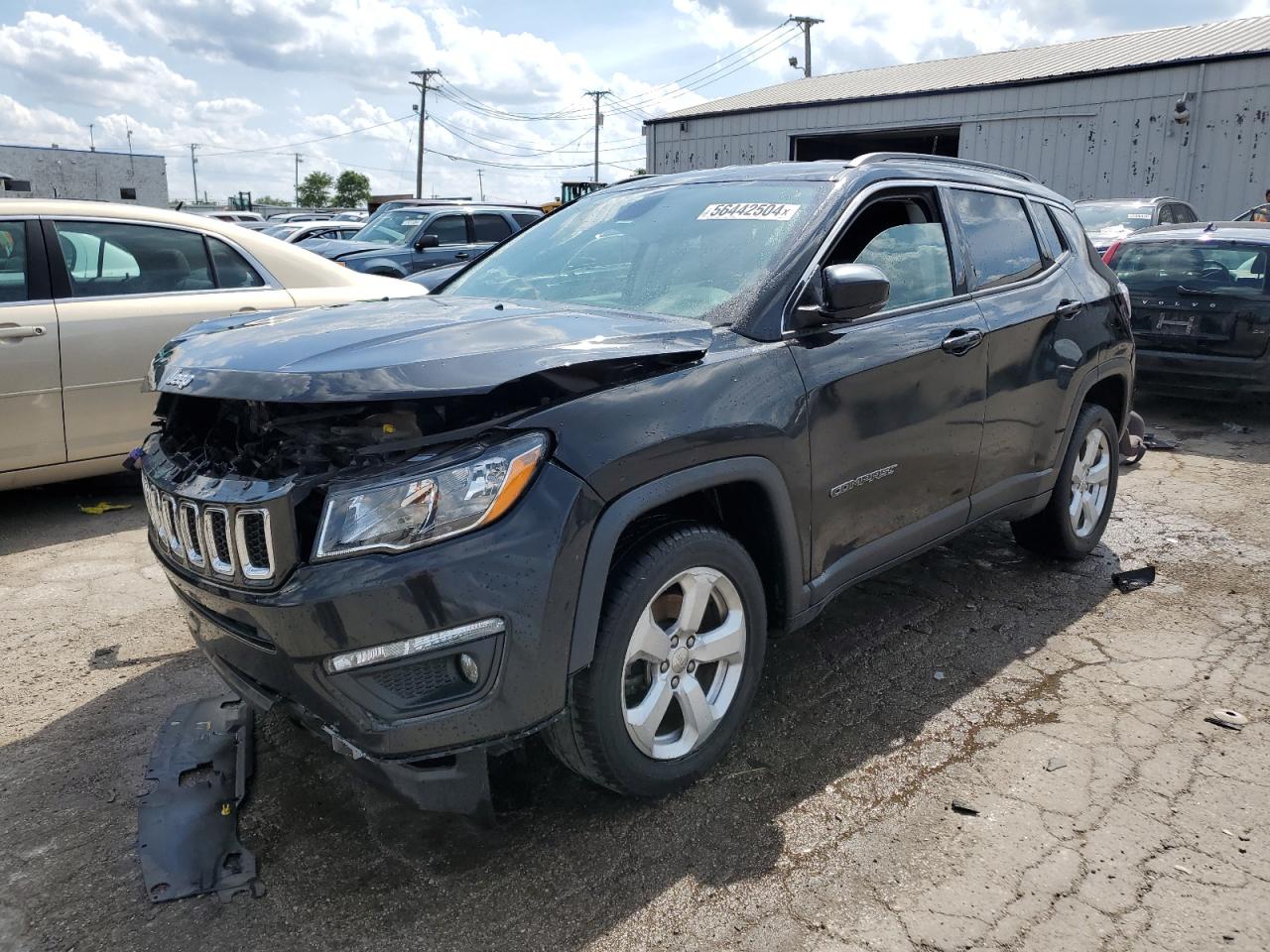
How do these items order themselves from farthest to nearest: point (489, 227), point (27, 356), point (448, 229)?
point (489, 227), point (448, 229), point (27, 356)

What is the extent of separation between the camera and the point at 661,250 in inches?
135

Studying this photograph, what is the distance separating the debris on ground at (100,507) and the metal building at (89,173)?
68150 mm

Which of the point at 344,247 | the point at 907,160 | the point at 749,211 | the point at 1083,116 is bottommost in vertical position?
the point at 749,211

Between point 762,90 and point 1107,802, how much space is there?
98.1 ft

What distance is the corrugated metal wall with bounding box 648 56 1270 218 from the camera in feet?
60.1

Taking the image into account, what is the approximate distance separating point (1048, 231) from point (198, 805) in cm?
416

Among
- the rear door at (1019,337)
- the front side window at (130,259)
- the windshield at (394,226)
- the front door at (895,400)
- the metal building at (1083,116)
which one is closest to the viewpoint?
the front door at (895,400)

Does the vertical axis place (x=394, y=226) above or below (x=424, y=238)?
above

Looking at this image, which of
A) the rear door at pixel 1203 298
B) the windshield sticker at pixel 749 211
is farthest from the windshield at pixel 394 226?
the windshield sticker at pixel 749 211

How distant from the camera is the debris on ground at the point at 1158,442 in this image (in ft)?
25.0

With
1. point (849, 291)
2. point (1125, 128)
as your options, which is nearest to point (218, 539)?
point (849, 291)

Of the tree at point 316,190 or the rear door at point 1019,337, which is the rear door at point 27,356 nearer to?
the rear door at point 1019,337

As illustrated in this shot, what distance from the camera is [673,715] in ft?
9.57

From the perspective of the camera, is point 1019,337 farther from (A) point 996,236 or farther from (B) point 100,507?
(B) point 100,507
